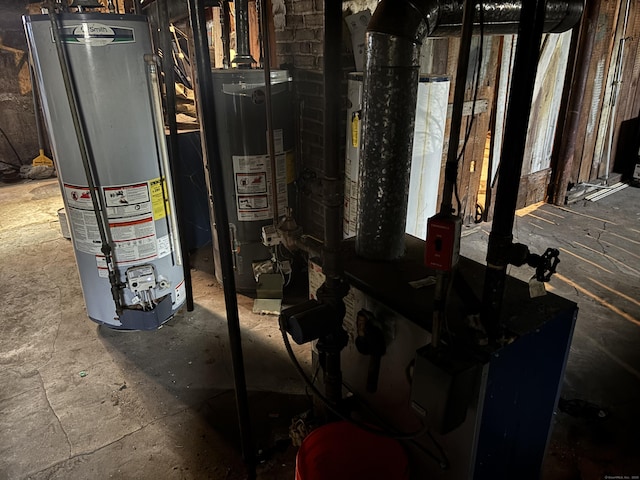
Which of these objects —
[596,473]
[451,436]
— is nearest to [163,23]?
[451,436]

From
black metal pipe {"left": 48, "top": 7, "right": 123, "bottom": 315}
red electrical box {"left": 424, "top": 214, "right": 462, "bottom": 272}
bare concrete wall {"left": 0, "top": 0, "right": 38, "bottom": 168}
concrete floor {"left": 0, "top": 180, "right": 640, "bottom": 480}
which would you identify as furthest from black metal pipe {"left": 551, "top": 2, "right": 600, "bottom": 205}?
bare concrete wall {"left": 0, "top": 0, "right": 38, "bottom": 168}

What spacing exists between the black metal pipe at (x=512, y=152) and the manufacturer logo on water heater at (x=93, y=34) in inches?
66.4

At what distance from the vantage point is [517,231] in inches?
138

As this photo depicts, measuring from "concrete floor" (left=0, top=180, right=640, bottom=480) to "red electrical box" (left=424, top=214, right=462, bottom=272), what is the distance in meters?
1.08

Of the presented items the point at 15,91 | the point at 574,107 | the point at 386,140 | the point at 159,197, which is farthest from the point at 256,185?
the point at 15,91

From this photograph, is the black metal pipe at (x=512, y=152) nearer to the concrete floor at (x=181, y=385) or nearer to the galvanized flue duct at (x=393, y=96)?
the galvanized flue duct at (x=393, y=96)

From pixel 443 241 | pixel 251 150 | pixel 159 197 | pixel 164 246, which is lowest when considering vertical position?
pixel 164 246

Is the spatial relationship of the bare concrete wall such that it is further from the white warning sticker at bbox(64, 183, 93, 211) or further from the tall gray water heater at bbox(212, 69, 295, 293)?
the tall gray water heater at bbox(212, 69, 295, 293)

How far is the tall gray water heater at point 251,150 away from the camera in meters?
2.34

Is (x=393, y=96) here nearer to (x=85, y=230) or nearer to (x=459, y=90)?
(x=459, y=90)

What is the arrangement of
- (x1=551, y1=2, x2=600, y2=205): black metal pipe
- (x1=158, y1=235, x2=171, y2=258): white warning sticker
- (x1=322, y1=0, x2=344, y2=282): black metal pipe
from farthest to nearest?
(x1=551, y1=2, x2=600, y2=205): black metal pipe, (x1=158, y1=235, x2=171, y2=258): white warning sticker, (x1=322, y1=0, x2=344, y2=282): black metal pipe

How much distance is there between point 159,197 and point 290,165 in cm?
74

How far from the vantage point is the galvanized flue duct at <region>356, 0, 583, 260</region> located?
1.17 meters

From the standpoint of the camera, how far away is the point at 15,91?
574 centimetres
